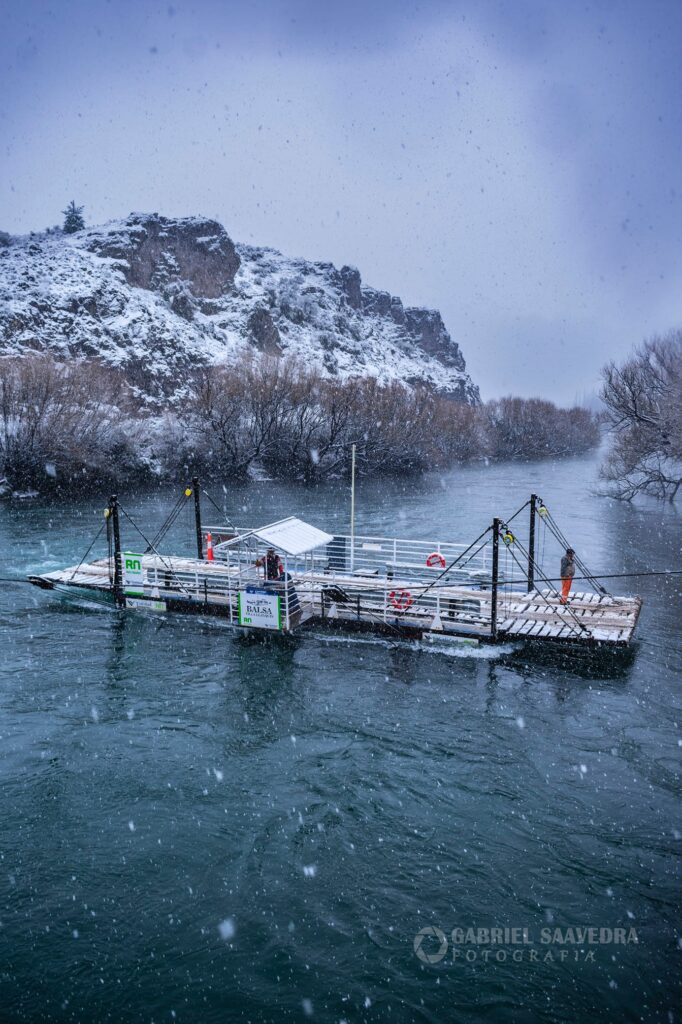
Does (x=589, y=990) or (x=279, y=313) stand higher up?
(x=279, y=313)

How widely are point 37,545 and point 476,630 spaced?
94.5 feet

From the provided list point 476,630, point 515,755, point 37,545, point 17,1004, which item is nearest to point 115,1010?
point 17,1004

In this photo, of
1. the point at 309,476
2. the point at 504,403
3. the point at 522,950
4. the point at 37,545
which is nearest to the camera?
the point at 522,950

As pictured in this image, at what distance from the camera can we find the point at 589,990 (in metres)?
9.26

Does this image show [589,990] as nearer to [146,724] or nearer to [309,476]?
[146,724]

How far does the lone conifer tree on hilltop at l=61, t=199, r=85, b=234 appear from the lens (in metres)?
176

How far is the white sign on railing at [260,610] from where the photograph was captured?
74.9 feet

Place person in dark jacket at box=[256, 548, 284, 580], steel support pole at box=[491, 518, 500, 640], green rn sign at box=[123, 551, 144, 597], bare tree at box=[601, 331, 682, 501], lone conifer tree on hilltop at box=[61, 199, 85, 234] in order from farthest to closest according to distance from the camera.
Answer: lone conifer tree on hilltop at box=[61, 199, 85, 234]
bare tree at box=[601, 331, 682, 501]
green rn sign at box=[123, 551, 144, 597]
person in dark jacket at box=[256, 548, 284, 580]
steel support pole at box=[491, 518, 500, 640]

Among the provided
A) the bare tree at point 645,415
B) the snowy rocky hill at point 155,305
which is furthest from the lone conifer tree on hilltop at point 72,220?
the bare tree at point 645,415

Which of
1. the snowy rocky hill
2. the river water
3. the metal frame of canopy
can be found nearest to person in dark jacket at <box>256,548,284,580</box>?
the metal frame of canopy

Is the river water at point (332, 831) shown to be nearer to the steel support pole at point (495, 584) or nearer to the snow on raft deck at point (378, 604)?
the steel support pole at point (495, 584)
